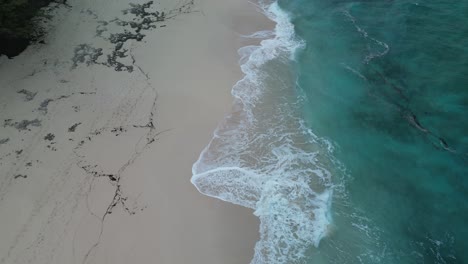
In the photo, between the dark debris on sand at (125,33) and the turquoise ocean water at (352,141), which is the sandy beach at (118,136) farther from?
the turquoise ocean water at (352,141)

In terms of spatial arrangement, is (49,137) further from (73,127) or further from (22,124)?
(22,124)

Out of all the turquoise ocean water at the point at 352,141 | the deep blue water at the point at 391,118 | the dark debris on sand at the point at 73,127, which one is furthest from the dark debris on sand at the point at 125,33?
the deep blue water at the point at 391,118

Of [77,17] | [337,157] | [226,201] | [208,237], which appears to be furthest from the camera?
[77,17]

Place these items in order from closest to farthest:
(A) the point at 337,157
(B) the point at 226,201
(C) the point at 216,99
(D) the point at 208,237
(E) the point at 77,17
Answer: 1. (D) the point at 208,237
2. (B) the point at 226,201
3. (A) the point at 337,157
4. (C) the point at 216,99
5. (E) the point at 77,17

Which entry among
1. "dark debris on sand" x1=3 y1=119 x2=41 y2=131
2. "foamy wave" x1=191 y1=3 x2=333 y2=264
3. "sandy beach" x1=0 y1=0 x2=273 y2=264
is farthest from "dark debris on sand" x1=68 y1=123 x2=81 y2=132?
"foamy wave" x1=191 y1=3 x2=333 y2=264

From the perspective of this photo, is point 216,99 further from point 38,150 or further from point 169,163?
point 38,150

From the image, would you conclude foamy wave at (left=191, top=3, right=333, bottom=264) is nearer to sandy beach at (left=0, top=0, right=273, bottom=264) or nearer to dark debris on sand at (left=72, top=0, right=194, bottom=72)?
sandy beach at (left=0, top=0, right=273, bottom=264)

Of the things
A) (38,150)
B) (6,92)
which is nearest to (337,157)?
(38,150)
